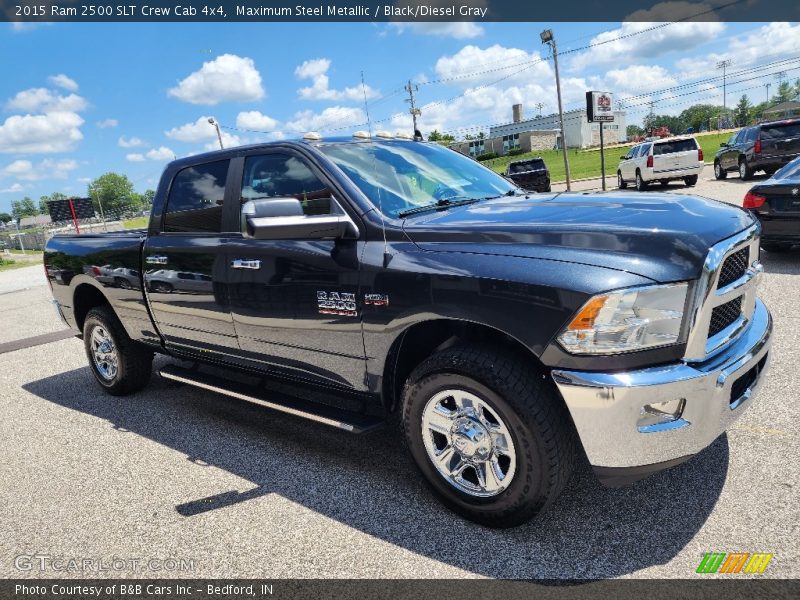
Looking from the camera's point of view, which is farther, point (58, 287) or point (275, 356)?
point (58, 287)

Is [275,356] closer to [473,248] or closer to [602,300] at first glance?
[473,248]

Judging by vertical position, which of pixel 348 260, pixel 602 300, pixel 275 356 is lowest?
pixel 275 356

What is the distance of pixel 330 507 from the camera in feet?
10.5

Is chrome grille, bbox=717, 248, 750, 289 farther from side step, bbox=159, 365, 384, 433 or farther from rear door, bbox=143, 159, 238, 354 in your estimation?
rear door, bbox=143, 159, 238, 354

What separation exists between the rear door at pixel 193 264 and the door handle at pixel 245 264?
118 mm

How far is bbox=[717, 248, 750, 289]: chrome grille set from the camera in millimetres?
2596

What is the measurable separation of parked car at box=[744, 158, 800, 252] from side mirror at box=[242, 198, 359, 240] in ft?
21.9

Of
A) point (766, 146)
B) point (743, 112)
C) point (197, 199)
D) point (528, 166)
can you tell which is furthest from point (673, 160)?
point (743, 112)

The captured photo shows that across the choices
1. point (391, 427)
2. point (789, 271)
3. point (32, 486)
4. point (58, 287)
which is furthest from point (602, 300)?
point (789, 271)

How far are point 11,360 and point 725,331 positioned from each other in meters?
7.81

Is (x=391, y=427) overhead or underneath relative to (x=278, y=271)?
underneath

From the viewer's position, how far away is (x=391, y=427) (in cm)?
414

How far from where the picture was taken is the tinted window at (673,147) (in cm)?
1909

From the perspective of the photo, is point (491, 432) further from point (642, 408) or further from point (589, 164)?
Answer: point (589, 164)
